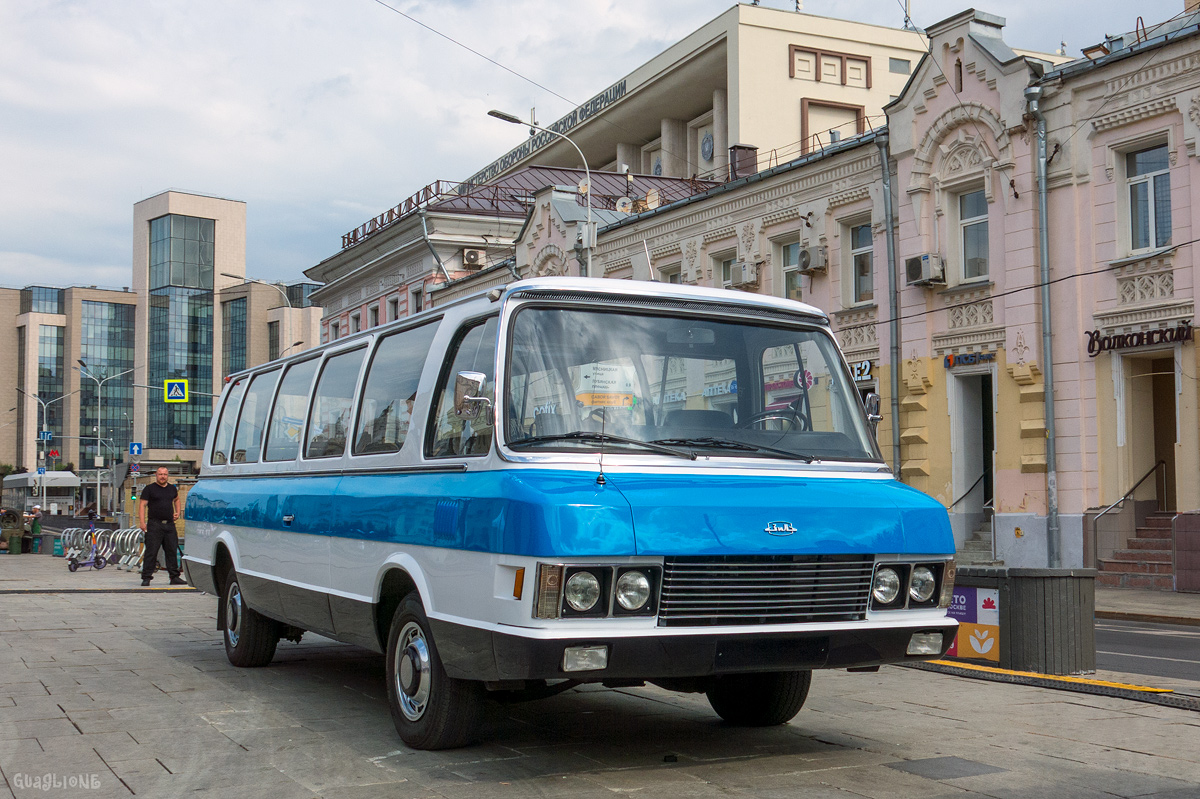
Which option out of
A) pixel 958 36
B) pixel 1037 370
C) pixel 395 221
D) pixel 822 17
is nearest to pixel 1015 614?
pixel 1037 370

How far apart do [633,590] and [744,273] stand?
23642 mm

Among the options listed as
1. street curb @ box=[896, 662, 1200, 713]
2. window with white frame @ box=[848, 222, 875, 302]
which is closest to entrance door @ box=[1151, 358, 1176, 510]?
window with white frame @ box=[848, 222, 875, 302]

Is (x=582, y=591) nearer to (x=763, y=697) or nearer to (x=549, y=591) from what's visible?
(x=549, y=591)

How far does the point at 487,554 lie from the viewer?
5719 millimetres

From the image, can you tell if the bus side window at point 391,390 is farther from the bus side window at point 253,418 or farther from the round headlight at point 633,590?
the bus side window at point 253,418

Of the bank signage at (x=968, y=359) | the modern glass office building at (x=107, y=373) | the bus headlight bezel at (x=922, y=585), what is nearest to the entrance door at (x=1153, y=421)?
the bank signage at (x=968, y=359)

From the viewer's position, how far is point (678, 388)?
6.45 metres

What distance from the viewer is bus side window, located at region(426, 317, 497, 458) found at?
6.18m

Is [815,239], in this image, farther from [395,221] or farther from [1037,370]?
[395,221]

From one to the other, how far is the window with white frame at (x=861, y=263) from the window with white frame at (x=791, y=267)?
1428 mm

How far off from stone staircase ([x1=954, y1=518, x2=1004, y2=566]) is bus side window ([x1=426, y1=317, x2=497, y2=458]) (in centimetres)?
1755

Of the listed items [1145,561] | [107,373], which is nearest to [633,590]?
[1145,561]

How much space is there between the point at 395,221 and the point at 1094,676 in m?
39.7

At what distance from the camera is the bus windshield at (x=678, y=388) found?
6094mm
